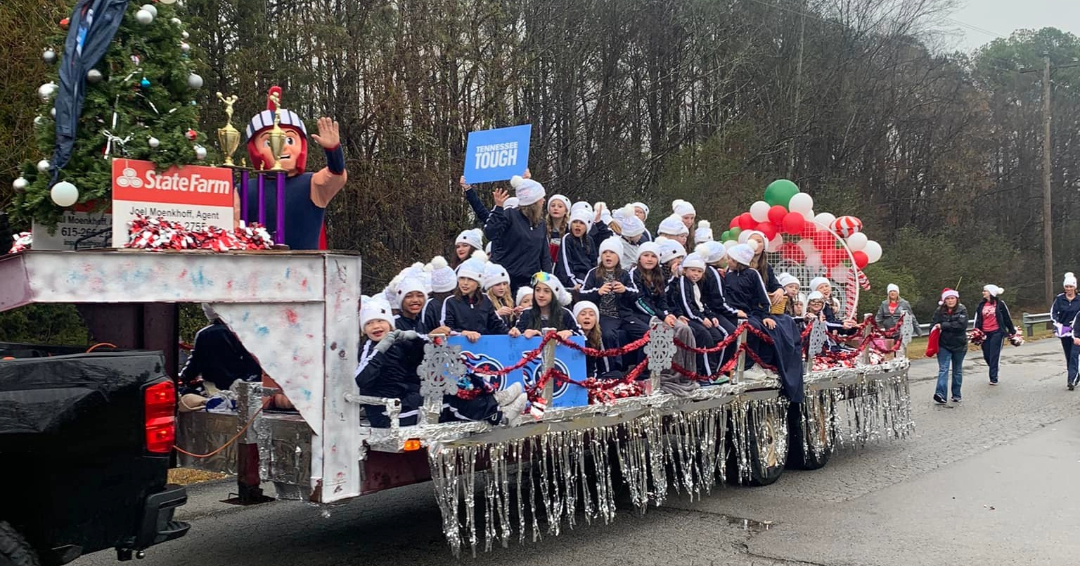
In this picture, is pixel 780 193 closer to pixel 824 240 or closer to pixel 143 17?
pixel 824 240

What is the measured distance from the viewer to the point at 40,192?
15.8 feet

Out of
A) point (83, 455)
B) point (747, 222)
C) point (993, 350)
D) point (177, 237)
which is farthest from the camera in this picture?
point (993, 350)

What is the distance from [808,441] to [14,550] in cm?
695

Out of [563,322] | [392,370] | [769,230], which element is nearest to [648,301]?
[563,322]

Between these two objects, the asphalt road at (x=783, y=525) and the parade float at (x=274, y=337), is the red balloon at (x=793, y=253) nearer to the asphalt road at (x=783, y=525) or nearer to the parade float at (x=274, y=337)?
the asphalt road at (x=783, y=525)

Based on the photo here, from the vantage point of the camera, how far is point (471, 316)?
6.51 metres

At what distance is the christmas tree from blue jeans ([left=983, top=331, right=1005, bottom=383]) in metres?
14.8

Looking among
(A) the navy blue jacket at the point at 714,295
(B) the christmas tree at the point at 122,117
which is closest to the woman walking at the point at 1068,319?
(A) the navy blue jacket at the point at 714,295

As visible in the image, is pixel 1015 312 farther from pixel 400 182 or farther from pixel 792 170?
pixel 400 182

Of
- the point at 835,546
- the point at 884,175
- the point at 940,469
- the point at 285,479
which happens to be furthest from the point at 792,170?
the point at 285,479

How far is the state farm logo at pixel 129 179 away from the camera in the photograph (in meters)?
4.66

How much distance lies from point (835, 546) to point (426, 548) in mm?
2703

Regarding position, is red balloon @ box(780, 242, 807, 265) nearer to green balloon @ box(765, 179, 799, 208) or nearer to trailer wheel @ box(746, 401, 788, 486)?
green balloon @ box(765, 179, 799, 208)

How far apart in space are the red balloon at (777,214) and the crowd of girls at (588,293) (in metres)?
1.57
